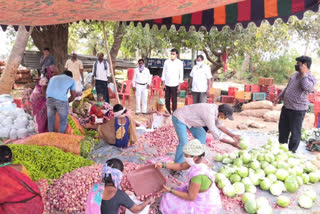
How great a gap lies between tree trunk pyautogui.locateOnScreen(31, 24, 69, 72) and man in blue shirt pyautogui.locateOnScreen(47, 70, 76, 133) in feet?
12.9

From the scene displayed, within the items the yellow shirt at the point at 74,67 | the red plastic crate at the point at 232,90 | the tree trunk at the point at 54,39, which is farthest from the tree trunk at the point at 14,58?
the red plastic crate at the point at 232,90

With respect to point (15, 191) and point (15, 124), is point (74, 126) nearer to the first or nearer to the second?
point (15, 124)

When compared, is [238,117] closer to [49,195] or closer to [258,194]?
[258,194]

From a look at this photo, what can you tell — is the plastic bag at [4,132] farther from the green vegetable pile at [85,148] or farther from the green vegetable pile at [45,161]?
the green vegetable pile at [85,148]

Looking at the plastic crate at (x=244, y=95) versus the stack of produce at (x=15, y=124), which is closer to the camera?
the stack of produce at (x=15, y=124)

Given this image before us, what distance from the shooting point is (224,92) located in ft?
38.1

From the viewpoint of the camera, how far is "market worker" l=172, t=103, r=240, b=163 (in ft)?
10.9

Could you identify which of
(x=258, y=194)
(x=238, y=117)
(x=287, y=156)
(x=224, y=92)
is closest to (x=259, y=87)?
(x=224, y=92)

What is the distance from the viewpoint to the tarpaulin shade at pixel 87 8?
2887mm

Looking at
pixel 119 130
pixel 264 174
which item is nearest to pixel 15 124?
pixel 119 130

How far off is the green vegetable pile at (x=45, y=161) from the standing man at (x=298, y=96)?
3.32 metres

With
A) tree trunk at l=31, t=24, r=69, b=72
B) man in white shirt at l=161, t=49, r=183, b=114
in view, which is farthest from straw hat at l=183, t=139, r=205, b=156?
→ tree trunk at l=31, t=24, r=69, b=72

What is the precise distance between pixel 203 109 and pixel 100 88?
5.28m

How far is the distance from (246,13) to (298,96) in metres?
1.65
